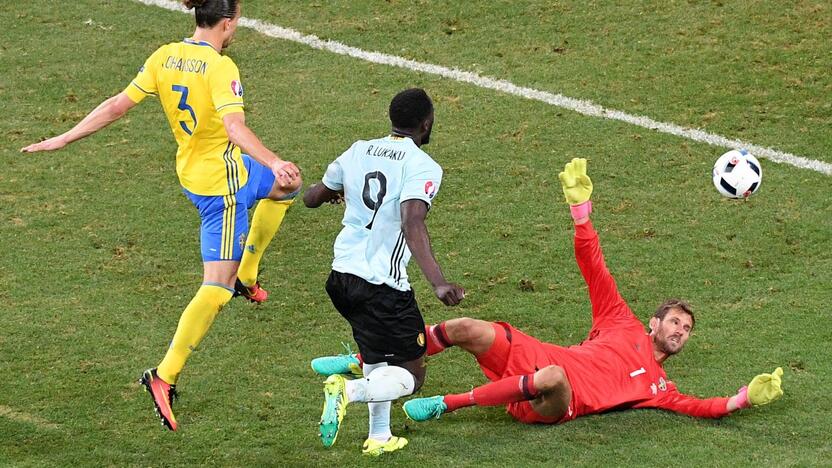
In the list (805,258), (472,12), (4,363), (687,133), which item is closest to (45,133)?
(4,363)

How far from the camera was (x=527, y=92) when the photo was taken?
36.9 ft

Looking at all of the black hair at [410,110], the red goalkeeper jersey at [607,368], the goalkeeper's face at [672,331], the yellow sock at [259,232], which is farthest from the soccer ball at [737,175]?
the yellow sock at [259,232]

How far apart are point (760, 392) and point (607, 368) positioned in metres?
0.84

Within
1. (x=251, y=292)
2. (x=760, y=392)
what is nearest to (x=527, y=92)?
(x=251, y=292)

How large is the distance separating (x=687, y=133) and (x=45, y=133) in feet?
17.5

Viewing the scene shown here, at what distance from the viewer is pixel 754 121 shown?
421 inches

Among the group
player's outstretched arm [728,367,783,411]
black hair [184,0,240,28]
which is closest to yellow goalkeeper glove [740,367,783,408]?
player's outstretched arm [728,367,783,411]

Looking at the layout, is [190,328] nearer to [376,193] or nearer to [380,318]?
[380,318]

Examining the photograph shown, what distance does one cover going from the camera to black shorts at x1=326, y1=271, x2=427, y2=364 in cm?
650

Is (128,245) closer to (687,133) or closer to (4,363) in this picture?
(4,363)

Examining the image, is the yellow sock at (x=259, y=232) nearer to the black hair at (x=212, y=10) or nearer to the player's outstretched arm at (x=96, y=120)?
the player's outstretched arm at (x=96, y=120)

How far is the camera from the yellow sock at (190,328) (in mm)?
7035

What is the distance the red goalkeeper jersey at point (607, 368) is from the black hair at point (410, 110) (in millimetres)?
1350

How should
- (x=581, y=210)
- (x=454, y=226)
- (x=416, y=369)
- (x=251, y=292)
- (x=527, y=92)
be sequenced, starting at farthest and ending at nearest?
(x=527, y=92)
(x=454, y=226)
(x=251, y=292)
(x=581, y=210)
(x=416, y=369)
